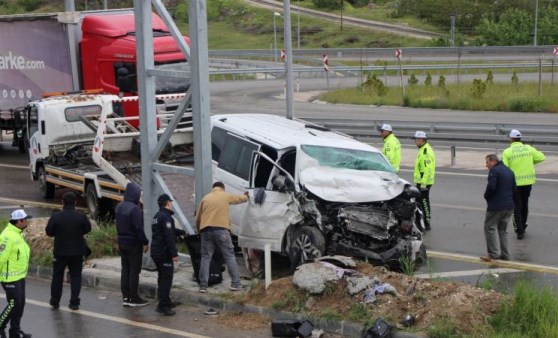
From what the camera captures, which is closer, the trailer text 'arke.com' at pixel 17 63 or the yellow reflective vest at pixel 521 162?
the yellow reflective vest at pixel 521 162

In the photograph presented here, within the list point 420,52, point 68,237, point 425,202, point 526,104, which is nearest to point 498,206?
point 425,202

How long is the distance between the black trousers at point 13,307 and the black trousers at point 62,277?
137 cm

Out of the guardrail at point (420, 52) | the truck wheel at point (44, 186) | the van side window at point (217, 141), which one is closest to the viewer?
the van side window at point (217, 141)

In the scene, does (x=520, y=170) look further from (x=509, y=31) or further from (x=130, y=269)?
(x=509, y=31)

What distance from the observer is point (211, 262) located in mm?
12234

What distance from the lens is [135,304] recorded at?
12.0 metres

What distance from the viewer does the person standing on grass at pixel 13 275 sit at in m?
10.5

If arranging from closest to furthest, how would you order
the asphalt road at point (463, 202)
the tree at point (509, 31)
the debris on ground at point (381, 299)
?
the debris on ground at point (381, 299) → the asphalt road at point (463, 202) → the tree at point (509, 31)

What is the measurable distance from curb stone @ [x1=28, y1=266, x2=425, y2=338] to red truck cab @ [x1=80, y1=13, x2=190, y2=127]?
10612mm

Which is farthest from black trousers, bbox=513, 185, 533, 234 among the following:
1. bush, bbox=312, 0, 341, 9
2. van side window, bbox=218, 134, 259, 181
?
bush, bbox=312, 0, 341, 9

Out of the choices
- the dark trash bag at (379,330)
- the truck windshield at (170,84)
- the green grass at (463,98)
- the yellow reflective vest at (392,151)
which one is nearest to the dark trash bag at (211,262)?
the dark trash bag at (379,330)

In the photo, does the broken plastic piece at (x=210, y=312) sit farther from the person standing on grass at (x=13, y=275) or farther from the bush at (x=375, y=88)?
the bush at (x=375, y=88)

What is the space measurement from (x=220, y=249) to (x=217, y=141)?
10.3 feet

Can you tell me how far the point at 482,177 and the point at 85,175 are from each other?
30.0 ft
